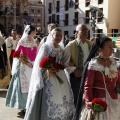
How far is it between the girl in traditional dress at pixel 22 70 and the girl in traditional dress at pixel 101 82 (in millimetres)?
2302

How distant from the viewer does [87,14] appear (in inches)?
1271

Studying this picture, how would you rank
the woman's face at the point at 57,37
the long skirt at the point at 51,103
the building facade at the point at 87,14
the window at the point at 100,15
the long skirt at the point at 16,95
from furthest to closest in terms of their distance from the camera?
the window at the point at 100,15
the building facade at the point at 87,14
the long skirt at the point at 16,95
the woman's face at the point at 57,37
the long skirt at the point at 51,103

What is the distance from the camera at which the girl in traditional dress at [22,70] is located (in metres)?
5.62

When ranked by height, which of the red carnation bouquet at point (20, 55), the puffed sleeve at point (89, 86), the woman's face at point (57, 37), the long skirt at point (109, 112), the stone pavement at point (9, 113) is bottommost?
the stone pavement at point (9, 113)

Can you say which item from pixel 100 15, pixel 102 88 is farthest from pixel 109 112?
pixel 100 15

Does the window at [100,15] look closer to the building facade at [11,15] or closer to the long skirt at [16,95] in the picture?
the building facade at [11,15]

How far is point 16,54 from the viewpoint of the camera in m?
5.70

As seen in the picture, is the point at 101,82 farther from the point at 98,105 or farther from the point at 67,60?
the point at 67,60

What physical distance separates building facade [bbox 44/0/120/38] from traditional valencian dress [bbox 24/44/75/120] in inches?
720

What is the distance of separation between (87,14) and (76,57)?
28265mm

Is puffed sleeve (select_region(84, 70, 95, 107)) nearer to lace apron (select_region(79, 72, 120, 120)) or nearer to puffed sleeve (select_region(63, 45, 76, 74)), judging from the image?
lace apron (select_region(79, 72, 120, 120))

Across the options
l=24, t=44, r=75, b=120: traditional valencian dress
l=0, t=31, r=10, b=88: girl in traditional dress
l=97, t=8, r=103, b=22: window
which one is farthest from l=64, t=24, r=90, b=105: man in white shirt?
l=97, t=8, r=103, b=22: window

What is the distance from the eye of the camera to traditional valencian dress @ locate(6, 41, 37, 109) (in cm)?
558

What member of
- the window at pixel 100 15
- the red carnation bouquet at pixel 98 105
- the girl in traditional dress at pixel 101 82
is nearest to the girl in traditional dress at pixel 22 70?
the girl in traditional dress at pixel 101 82
